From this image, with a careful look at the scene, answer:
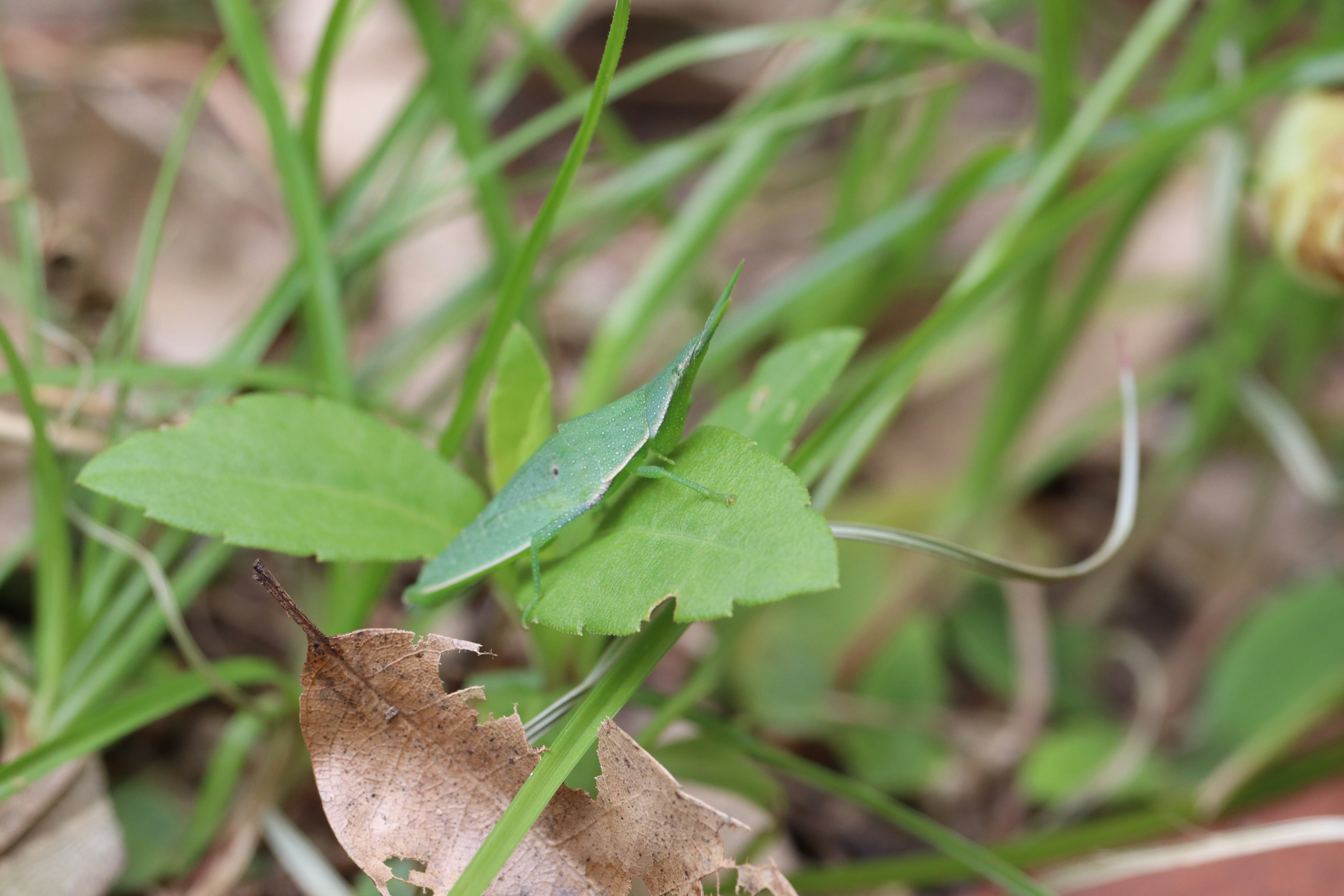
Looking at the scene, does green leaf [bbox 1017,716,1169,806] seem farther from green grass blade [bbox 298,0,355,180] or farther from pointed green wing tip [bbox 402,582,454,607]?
green grass blade [bbox 298,0,355,180]

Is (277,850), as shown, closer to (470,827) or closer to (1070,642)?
(470,827)

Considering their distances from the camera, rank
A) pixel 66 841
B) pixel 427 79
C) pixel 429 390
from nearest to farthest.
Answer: pixel 66 841, pixel 427 79, pixel 429 390

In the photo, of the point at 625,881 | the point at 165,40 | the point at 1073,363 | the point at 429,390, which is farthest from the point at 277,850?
the point at 165,40

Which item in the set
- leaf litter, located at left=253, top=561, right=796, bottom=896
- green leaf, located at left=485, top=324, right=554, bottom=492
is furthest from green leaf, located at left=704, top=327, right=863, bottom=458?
leaf litter, located at left=253, top=561, right=796, bottom=896

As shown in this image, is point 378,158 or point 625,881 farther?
point 378,158

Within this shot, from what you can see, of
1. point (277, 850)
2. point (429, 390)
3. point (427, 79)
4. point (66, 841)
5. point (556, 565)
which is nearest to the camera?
point (556, 565)

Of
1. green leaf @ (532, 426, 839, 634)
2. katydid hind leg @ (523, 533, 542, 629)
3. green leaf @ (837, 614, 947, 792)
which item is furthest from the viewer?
green leaf @ (837, 614, 947, 792)

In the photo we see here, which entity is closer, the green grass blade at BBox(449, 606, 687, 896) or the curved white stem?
the green grass blade at BBox(449, 606, 687, 896)

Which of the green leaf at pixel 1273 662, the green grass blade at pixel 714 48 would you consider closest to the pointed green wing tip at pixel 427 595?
the green grass blade at pixel 714 48
